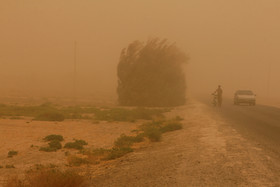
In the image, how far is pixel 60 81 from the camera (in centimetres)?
15412

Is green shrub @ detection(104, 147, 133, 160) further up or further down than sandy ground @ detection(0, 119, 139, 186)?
further up

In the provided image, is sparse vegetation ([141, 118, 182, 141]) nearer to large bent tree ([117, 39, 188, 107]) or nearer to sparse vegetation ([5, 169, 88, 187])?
sparse vegetation ([5, 169, 88, 187])

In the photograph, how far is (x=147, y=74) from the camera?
130 feet

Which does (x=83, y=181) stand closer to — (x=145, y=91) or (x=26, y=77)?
(x=145, y=91)

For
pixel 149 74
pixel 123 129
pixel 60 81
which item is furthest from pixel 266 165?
pixel 60 81

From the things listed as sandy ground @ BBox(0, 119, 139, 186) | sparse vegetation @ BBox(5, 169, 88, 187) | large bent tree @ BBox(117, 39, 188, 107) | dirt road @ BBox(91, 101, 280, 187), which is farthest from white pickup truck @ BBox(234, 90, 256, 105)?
sparse vegetation @ BBox(5, 169, 88, 187)

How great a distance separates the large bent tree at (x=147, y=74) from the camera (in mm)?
39844

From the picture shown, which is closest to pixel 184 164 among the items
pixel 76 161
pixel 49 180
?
pixel 49 180

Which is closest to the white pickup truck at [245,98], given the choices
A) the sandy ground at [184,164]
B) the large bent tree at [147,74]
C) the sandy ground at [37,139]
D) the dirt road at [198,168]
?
the large bent tree at [147,74]

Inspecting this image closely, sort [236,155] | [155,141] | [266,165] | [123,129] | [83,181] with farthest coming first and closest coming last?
1. [123,129]
2. [155,141]
3. [236,155]
4. [266,165]
5. [83,181]

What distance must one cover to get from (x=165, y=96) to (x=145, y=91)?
3132 mm

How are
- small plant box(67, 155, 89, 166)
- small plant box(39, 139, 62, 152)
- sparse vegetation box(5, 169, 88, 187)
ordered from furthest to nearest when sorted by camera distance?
small plant box(39, 139, 62, 152) < small plant box(67, 155, 89, 166) < sparse vegetation box(5, 169, 88, 187)

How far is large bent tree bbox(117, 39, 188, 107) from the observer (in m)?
39.8

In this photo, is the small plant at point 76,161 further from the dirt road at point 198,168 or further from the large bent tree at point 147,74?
the large bent tree at point 147,74
